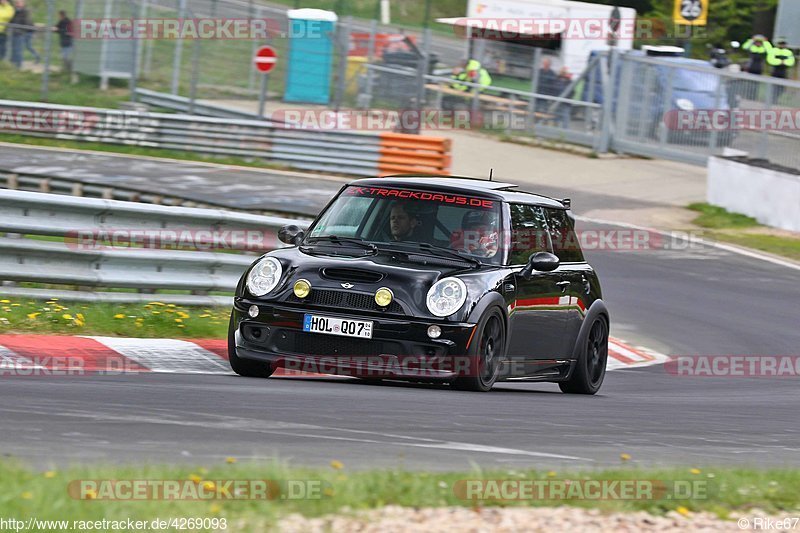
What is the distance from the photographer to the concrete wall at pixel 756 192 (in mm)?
21844

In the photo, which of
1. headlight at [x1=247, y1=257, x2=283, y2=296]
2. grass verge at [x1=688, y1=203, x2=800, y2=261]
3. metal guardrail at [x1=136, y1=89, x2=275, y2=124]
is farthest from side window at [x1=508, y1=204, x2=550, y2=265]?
metal guardrail at [x1=136, y1=89, x2=275, y2=124]

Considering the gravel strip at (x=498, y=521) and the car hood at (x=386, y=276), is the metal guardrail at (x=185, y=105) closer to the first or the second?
the car hood at (x=386, y=276)

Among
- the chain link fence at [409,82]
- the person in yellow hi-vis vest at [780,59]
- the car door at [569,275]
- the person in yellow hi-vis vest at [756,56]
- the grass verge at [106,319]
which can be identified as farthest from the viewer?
the person in yellow hi-vis vest at [780,59]

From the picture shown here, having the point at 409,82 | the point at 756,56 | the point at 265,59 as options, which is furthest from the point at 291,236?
the point at 756,56

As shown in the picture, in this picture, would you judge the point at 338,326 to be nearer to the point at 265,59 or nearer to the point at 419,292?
the point at 419,292

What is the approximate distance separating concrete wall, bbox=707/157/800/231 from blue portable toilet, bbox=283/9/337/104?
802 centimetres

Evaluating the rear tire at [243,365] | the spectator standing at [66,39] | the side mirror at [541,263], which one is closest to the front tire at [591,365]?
the side mirror at [541,263]

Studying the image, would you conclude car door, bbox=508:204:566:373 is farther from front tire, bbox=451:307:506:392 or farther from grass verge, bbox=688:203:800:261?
grass verge, bbox=688:203:800:261

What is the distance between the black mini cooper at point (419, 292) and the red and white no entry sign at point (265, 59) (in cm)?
1752

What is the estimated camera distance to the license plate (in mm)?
8375

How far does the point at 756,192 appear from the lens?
22.5 metres

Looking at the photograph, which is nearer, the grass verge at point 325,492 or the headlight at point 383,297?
the grass verge at point 325,492

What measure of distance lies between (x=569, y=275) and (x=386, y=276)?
7.04 ft

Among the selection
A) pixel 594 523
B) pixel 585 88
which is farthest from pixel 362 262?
pixel 585 88
